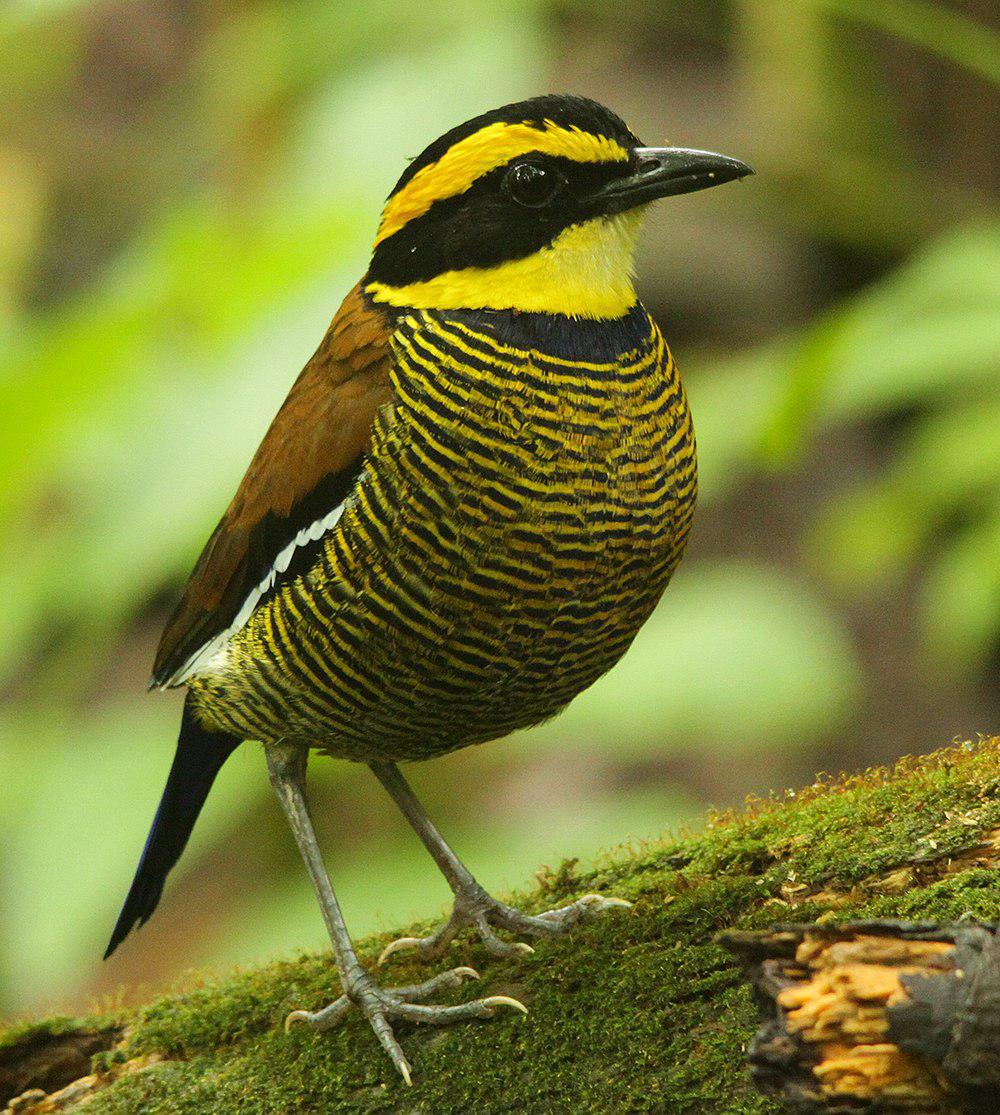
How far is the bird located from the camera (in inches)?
138

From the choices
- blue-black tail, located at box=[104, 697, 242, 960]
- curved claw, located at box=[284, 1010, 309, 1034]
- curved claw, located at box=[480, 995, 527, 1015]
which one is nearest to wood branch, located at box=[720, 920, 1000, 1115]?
curved claw, located at box=[480, 995, 527, 1015]

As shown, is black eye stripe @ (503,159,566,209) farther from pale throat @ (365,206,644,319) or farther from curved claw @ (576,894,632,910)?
curved claw @ (576,894,632,910)

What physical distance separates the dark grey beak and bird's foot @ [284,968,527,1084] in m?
1.86

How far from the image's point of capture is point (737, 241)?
9688 millimetres

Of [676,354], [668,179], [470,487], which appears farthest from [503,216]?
[676,354]

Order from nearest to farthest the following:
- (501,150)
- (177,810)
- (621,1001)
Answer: (621,1001) < (501,150) < (177,810)

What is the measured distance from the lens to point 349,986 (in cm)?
379

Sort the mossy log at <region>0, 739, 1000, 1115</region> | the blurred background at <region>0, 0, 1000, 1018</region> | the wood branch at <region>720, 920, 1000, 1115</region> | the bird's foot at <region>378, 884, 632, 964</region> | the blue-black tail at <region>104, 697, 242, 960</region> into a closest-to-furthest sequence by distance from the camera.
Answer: the wood branch at <region>720, 920, 1000, 1115</region> < the mossy log at <region>0, 739, 1000, 1115</region> < the bird's foot at <region>378, 884, 632, 964</region> < the blue-black tail at <region>104, 697, 242, 960</region> < the blurred background at <region>0, 0, 1000, 1018</region>

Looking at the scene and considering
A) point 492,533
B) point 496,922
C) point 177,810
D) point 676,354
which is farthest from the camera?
point 676,354

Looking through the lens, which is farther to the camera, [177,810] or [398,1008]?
[177,810]

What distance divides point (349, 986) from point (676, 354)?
6.30 meters

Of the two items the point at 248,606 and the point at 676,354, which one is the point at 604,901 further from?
the point at 676,354

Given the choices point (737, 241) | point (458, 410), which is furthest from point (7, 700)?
point (458, 410)

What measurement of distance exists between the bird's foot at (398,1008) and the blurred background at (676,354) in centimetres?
94
